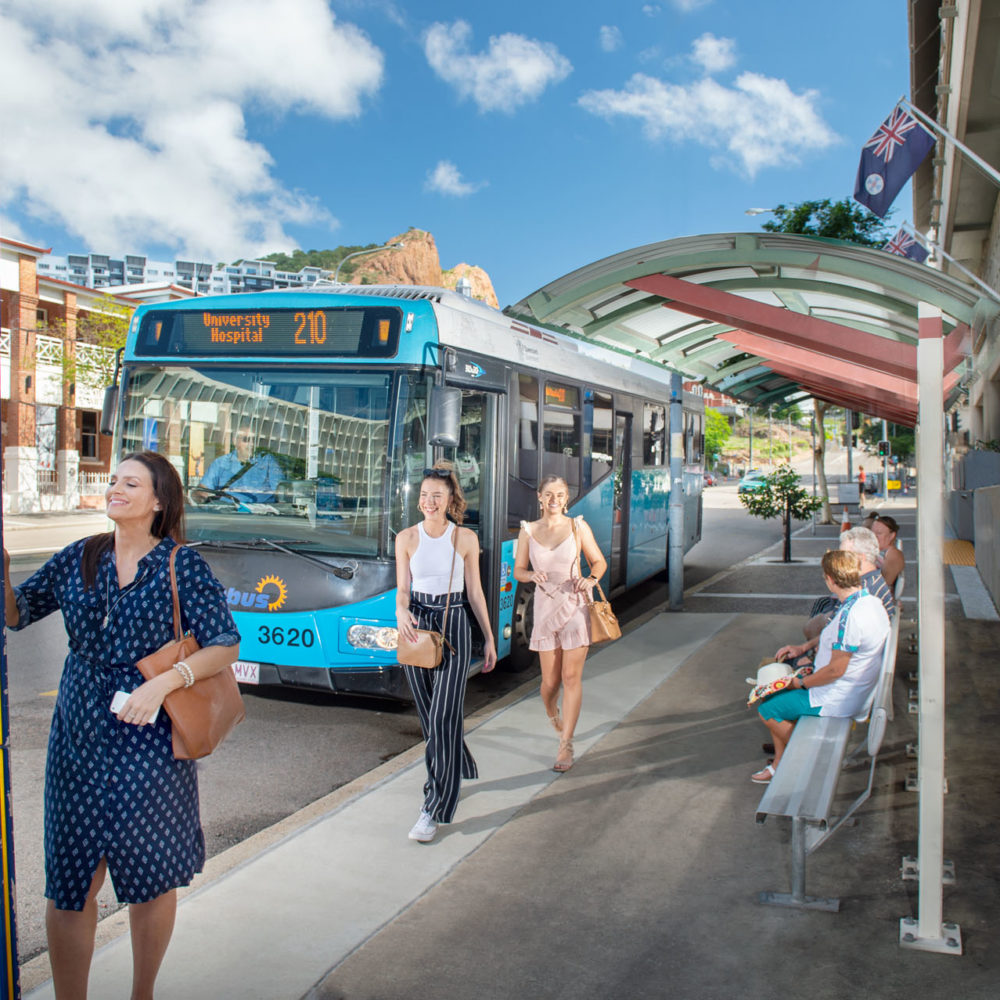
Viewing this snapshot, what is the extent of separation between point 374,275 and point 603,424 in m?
113

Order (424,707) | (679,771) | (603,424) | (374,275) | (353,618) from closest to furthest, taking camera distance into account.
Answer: (424,707) < (679,771) < (353,618) < (603,424) < (374,275)

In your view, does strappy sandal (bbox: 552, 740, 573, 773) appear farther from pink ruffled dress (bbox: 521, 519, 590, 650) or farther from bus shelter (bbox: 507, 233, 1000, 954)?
bus shelter (bbox: 507, 233, 1000, 954)

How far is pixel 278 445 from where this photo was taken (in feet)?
21.2

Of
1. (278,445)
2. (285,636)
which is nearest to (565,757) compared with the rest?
(285,636)

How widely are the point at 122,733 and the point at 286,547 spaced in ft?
11.7

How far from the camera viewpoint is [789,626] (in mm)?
10312

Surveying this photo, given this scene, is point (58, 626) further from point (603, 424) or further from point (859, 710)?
point (859, 710)

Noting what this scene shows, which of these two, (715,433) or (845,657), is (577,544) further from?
(715,433)

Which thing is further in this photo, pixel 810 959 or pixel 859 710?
pixel 859 710

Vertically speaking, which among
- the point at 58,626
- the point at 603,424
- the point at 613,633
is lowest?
the point at 58,626

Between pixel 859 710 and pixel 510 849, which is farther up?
pixel 859 710

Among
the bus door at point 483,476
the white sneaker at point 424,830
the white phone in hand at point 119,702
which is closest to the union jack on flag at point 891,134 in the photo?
the bus door at point 483,476

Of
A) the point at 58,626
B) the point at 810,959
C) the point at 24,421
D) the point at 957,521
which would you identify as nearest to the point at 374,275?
the point at 24,421

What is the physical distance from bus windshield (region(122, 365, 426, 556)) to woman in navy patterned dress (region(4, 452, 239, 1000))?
3282 mm
